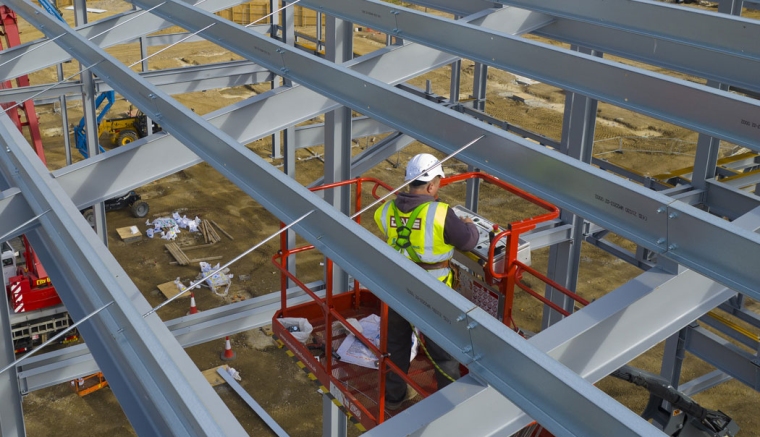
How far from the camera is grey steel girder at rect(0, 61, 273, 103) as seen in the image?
10.5m

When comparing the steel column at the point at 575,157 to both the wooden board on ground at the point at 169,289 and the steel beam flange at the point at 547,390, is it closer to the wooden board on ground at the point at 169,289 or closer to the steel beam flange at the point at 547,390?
the steel beam flange at the point at 547,390

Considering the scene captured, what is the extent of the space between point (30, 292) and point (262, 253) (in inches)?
186

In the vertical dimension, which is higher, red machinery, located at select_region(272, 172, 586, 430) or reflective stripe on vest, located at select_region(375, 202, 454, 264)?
reflective stripe on vest, located at select_region(375, 202, 454, 264)

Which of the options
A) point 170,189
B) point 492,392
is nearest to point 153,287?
point 170,189

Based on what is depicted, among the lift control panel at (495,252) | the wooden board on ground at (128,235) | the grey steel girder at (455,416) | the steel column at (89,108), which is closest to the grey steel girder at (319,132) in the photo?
the steel column at (89,108)

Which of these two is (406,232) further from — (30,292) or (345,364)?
(30,292)

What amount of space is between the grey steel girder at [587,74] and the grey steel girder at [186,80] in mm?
4966

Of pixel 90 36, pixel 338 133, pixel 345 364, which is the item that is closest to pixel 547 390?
pixel 345 364

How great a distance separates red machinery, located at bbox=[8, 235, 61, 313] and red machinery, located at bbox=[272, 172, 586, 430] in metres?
6.28

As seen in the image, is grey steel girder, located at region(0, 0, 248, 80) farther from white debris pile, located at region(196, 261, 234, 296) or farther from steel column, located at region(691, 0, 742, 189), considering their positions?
white debris pile, located at region(196, 261, 234, 296)

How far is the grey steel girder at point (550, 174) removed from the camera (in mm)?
3438

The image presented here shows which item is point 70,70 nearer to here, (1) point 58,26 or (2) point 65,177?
(1) point 58,26

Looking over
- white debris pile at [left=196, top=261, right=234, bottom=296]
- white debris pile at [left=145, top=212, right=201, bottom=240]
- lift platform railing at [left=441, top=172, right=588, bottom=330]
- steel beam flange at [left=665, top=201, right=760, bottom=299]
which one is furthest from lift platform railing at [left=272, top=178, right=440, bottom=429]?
white debris pile at [left=145, top=212, right=201, bottom=240]

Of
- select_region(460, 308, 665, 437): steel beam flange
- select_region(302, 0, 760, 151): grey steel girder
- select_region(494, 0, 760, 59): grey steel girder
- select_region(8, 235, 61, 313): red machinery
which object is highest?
select_region(494, 0, 760, 59): grey steel girder
